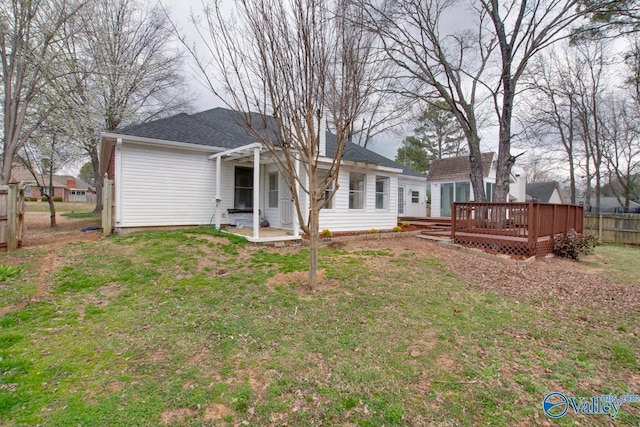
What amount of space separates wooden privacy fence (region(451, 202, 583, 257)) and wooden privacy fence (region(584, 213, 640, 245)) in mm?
7246

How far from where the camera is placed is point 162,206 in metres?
9.44

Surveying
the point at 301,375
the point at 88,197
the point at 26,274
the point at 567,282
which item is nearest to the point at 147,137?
the point at 26,274

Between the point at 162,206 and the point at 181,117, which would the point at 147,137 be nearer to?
the point at 162,206

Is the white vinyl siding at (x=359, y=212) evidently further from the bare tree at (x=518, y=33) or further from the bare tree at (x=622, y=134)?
the bare tree at (x=622, y=134)

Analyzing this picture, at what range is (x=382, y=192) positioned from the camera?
12.1 meters

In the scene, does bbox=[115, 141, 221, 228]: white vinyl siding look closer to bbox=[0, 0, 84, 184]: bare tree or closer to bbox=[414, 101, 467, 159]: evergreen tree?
bbox=[0, 0, 84, 184]: bare tree

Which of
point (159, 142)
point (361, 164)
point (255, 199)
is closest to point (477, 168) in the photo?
point (361, 164)

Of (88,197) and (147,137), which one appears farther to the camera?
(88,197)

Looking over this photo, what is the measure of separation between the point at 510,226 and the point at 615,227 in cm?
1050

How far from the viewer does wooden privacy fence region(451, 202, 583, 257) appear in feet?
26.3

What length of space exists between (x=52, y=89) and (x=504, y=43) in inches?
643

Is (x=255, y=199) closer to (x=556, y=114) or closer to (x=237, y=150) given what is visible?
(x=237, y=150)

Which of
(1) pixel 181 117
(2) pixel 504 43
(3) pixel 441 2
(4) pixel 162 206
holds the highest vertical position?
(3) pixel 441 2

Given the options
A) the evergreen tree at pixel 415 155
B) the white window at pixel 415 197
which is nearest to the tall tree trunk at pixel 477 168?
the white window at pixel 415 197
